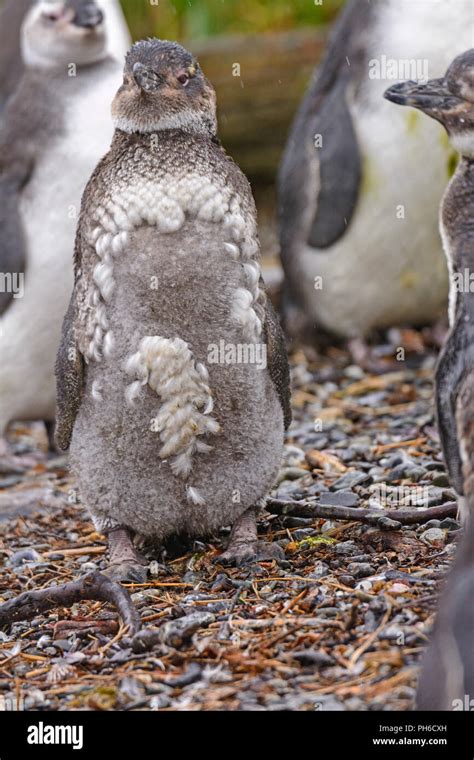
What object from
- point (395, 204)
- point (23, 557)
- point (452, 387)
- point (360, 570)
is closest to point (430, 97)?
point (452, 387)

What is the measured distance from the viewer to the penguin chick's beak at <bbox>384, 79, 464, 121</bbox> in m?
4.45

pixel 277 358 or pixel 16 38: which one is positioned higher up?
pixel 16 38

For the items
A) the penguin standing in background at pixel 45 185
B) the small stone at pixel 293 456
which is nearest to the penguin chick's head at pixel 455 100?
the small stone at pixel 293 456

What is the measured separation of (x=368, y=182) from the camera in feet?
26.1

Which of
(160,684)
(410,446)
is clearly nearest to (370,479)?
(410,446)

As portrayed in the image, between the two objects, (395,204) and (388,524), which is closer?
(388,524)

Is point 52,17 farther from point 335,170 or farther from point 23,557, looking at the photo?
point 23,557

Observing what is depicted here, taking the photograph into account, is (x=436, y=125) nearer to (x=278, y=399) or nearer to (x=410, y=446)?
(x=410, y=446)

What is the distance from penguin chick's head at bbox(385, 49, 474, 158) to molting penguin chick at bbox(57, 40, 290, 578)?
0.71m

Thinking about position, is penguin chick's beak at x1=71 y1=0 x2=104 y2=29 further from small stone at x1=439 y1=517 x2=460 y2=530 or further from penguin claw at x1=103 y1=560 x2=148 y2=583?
small stone at x1=439 y1=517 x2=460 y2=530

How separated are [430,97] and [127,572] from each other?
201cm

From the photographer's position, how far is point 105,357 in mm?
4598

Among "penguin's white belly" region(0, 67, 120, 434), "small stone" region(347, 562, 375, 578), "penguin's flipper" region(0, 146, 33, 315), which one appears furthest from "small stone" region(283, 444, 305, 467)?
"penguin's flipper" region(0, 146, 33, 315)

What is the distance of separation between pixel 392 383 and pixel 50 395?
2.09m
